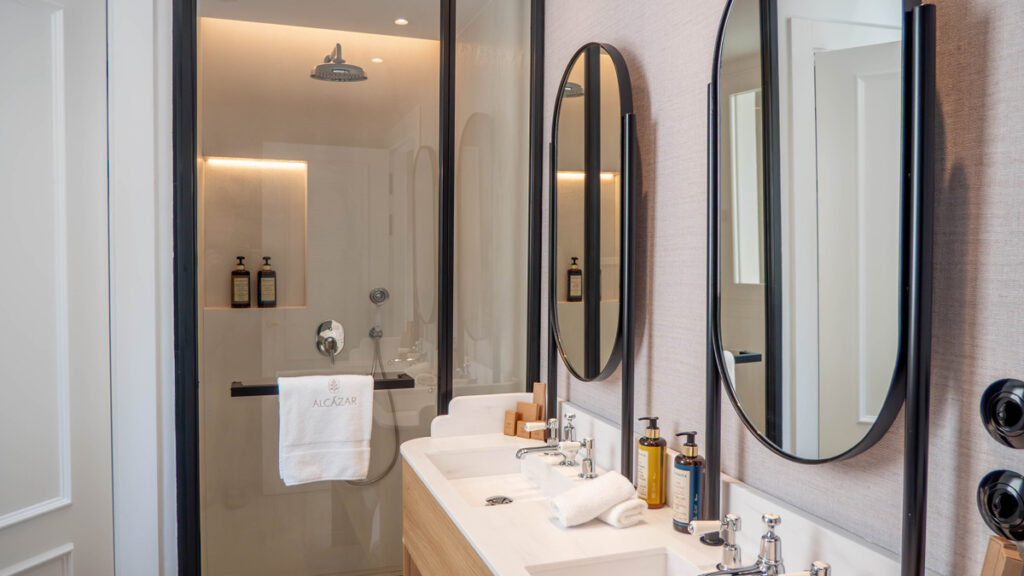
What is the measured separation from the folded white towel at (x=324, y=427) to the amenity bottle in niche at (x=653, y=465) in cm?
92

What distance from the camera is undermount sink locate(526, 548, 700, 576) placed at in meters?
1.12

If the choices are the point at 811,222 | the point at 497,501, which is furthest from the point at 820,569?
the point at 497,501

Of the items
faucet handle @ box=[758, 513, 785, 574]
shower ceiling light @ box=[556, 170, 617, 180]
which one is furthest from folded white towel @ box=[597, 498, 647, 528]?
shower ceiling light @ box=[556, 170, 617, 180]

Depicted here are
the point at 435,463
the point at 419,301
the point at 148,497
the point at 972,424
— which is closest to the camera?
the point at 972,424

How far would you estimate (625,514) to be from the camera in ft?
4.23

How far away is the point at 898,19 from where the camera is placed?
0.86 m

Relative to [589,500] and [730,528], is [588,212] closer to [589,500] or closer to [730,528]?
[589,500]

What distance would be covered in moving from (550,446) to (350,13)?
1382mm

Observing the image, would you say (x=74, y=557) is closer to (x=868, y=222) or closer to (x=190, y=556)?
(x=190, y=556)

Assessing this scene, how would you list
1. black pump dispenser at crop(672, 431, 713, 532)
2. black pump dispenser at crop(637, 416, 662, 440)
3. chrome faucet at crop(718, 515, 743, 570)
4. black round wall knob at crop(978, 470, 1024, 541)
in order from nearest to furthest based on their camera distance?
black round wall knob at crop(978, 470, 1024, 541), chrome faucet at crop(718, 515, 743, 570), black pump dispenser at crop(672, 431, 713, 532), black pump dispenser at crop(637, 416, 662, 440)

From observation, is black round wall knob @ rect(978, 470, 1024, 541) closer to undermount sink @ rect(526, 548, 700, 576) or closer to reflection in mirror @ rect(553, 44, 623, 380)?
undermount sink @ rect(526, 548, 700, 576)

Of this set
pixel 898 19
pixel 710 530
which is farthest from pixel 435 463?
pixel 898 19

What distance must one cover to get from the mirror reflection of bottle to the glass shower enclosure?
1.10 ft

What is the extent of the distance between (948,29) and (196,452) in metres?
1.99
